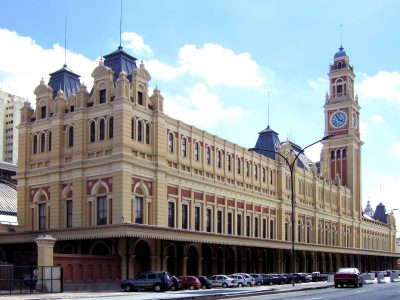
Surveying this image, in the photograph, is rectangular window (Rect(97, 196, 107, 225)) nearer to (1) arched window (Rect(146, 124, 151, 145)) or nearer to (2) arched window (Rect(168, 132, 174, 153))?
(1) arched window (Rect(146, 124, 151, 145))

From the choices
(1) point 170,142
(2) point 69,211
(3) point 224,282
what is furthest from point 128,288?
(1) point 170,142

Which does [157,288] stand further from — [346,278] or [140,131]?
[346,278]

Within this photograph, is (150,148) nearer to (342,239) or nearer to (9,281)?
(9,281)

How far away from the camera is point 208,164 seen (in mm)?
65000

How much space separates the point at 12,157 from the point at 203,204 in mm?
92886

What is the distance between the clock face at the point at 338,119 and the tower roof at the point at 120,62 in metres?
57.9

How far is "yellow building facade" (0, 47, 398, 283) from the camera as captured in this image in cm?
5244

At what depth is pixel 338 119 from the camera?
109688mm

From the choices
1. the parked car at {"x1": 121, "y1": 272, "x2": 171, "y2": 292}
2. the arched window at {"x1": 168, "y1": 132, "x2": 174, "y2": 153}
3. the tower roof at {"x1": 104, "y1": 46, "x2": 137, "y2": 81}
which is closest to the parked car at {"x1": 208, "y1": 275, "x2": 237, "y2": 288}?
the parked car at {"x1": 121, "y1": 272, "x2": 171, "y2": 292}

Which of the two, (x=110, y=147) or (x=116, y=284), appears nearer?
(x=116, y=284)

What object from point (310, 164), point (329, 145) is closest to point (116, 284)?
point (310, 164)

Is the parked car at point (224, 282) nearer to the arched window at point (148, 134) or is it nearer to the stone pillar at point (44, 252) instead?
the arched window at point (148, 134)

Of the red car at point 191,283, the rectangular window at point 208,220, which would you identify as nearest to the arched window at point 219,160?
the rectangular window at point 208,220

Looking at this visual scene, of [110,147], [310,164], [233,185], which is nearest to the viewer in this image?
[110,147]
